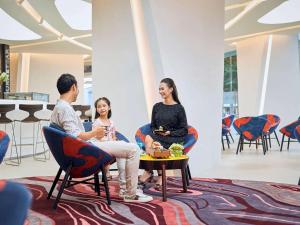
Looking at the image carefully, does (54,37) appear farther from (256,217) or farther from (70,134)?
(256,217)

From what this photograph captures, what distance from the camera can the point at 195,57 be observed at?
18.0 feet

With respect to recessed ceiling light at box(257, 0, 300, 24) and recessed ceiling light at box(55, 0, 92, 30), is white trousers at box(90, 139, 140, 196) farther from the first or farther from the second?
recessed ceiling light at box(257, 0, 300, 24)

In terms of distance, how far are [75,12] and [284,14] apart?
5.38m

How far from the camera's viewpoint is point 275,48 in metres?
11.5

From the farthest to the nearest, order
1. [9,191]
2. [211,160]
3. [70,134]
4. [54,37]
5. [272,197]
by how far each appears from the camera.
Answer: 1. [54,37]
2. [211,160]
3. [272,197]
4. [70,134]
5. [9,191]

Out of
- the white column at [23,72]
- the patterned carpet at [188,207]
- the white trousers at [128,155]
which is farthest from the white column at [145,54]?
the white column at [23,72]

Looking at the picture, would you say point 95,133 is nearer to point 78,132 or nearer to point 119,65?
point 78,132

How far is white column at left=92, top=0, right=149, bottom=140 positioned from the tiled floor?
133cm

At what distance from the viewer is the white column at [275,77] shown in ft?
37.1

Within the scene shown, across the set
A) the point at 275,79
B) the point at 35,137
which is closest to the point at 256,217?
the point at 35,137

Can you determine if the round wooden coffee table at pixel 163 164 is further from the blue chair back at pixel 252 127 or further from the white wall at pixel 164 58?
the blue chair back at pixel 252 127

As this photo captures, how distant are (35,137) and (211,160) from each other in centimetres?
442

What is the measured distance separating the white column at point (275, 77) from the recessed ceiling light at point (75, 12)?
5.51 meters

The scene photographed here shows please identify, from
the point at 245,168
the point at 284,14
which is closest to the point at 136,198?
the point at 245,168
